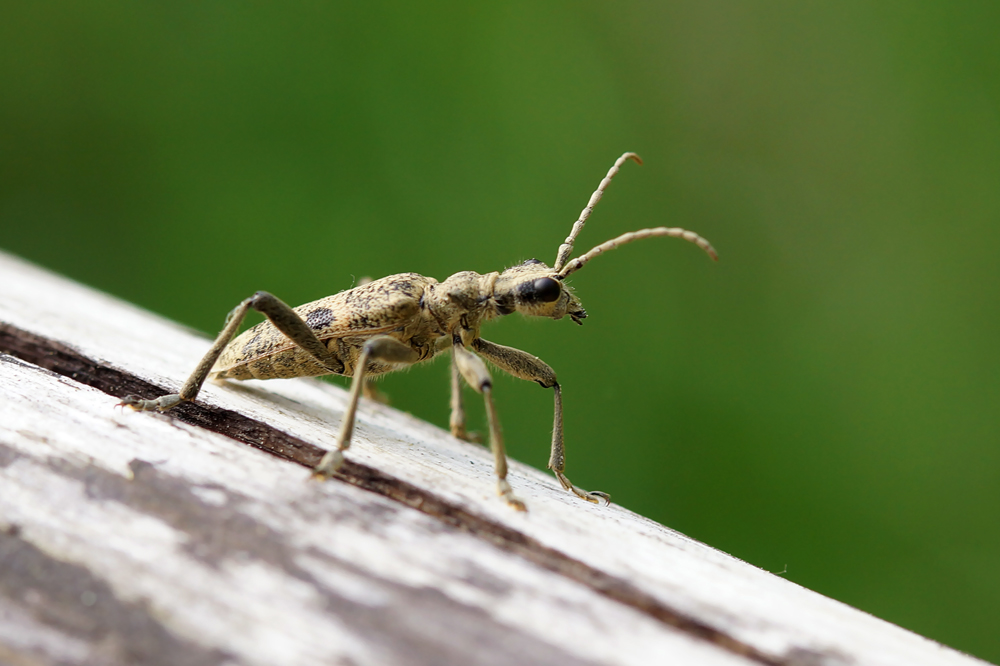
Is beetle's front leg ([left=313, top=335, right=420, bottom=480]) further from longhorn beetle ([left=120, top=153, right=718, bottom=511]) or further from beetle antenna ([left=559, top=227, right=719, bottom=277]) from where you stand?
beetle antenna ([left=559, top=227, right=719, bottom=277])

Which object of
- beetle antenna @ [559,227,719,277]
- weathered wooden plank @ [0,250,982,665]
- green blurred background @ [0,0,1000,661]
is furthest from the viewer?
green blurred background @ [0,0,1000,661]

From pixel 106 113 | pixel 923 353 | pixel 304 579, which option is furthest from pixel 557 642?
pixel 106 113

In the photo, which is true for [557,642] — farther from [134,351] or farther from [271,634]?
[134,351]

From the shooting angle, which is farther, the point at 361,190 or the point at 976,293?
the point at 361,190

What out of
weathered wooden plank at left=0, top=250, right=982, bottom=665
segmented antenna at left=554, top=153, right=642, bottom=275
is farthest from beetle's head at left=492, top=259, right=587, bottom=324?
weathered wooden plank at left=0, top=250, right=982, bottom=665

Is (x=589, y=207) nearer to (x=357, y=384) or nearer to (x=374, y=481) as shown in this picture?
(x=357, y=384)

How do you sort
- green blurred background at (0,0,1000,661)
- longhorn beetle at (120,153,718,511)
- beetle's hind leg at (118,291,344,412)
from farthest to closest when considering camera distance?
1. green blurred background at (0,0,1000,661)
2. longhorn beetle at (120,153,718,511)
3. beetle's hind leg at (118,291,344,412)
